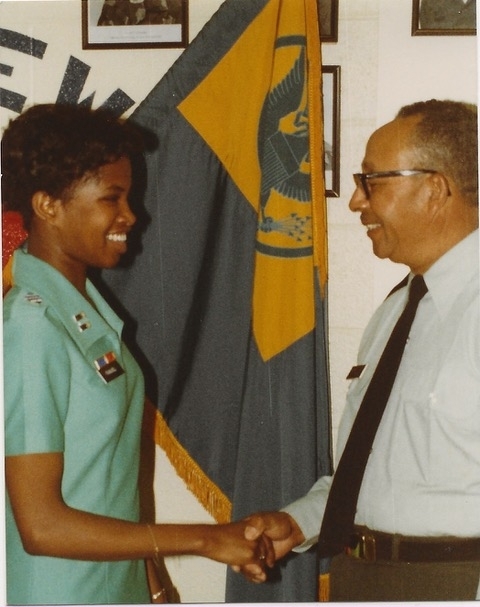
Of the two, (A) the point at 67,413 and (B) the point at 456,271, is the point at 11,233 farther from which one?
(B) the point at 456,271

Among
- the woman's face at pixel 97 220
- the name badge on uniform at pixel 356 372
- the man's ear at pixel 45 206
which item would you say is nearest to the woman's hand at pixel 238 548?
the name badge on uniform at pixel 356 372

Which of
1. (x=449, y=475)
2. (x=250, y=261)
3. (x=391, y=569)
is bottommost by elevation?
(x=391, y=569)

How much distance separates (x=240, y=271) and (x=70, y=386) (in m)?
0.40

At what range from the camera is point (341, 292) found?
53.4 inches

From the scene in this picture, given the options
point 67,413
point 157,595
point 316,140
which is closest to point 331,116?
point 316,140

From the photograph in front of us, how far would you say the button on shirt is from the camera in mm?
1215

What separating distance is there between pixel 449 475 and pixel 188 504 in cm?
51

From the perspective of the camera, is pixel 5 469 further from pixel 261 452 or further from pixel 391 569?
pixel 391 569

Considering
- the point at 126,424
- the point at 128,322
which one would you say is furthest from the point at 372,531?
the point at 128,322

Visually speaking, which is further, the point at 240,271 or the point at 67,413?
the point at 240,271

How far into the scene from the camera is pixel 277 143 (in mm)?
1329

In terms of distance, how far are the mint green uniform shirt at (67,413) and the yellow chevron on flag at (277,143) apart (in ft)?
1.04

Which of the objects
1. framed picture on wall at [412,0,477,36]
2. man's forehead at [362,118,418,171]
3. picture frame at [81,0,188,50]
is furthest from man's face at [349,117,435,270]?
picture frame at [81,0,188,50]

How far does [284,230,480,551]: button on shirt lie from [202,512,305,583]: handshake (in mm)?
163
